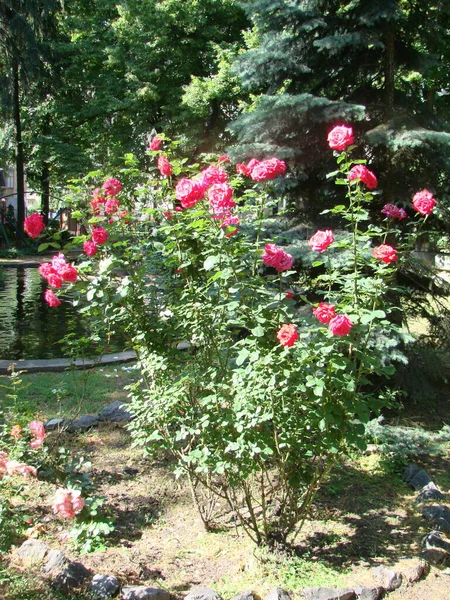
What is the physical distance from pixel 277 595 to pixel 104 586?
715mm

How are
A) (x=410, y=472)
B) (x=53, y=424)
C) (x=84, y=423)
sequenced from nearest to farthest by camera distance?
1. (x=410, y=472)
2. (x=53, y=424)
3. (x=84, y=423)

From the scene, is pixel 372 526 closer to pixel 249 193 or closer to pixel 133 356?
pixel 249 193

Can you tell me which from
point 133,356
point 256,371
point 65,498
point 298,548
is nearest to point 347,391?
point 256,371

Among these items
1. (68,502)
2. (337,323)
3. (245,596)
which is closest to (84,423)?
(68,502)

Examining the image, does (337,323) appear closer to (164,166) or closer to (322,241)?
(322,241)

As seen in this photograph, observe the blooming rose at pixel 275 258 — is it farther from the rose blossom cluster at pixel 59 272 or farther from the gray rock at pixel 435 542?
the gray rock at pixel 435 542

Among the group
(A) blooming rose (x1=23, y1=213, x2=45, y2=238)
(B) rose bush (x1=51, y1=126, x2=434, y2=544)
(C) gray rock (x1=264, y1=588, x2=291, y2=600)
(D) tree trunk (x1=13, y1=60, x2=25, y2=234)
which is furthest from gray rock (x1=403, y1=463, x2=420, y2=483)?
(D) tree trunk (x1=13, y1=60, x2=25, y2=234)

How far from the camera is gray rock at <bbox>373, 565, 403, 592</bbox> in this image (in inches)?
101

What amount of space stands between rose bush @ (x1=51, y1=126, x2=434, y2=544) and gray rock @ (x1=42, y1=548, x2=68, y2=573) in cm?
66

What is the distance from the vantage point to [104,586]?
232cm

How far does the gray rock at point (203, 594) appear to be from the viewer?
7.68ft

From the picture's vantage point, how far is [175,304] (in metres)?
2.95

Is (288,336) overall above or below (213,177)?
below

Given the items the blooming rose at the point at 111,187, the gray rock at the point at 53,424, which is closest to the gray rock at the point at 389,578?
the blooming rose at the point at 111,187
